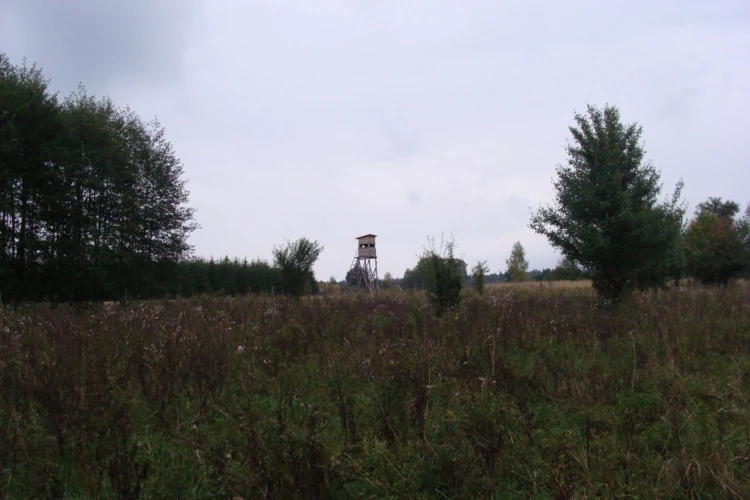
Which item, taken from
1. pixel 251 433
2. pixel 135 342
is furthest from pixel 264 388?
pixel 251 433

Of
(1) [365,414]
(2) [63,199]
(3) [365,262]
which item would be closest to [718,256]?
(3) [365,262]

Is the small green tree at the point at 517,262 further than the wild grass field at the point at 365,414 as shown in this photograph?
Yes

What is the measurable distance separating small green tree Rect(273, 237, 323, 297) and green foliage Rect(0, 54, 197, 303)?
25.3 feet

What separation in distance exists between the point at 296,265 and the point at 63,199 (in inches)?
427

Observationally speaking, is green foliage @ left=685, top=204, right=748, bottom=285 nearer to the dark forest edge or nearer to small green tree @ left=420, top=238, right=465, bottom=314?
the dark forest edge

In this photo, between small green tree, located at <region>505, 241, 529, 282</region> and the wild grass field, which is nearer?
the wild grass field

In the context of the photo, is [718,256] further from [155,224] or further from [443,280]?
[155,224]

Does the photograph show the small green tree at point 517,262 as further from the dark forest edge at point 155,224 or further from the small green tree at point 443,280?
the small green tree at point 443,280

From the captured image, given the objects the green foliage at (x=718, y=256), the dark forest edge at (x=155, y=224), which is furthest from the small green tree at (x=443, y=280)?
the green foliage at (x=718, y=256)

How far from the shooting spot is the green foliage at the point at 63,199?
1867 cm

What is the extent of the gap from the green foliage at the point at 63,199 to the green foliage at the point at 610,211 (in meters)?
16.9

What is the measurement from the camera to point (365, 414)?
13.6ft

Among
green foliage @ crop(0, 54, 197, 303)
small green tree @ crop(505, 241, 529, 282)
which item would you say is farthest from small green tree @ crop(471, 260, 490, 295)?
small green tree @ crop(505, 241, 529, 282)

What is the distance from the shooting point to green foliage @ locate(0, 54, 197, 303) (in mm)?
18672
